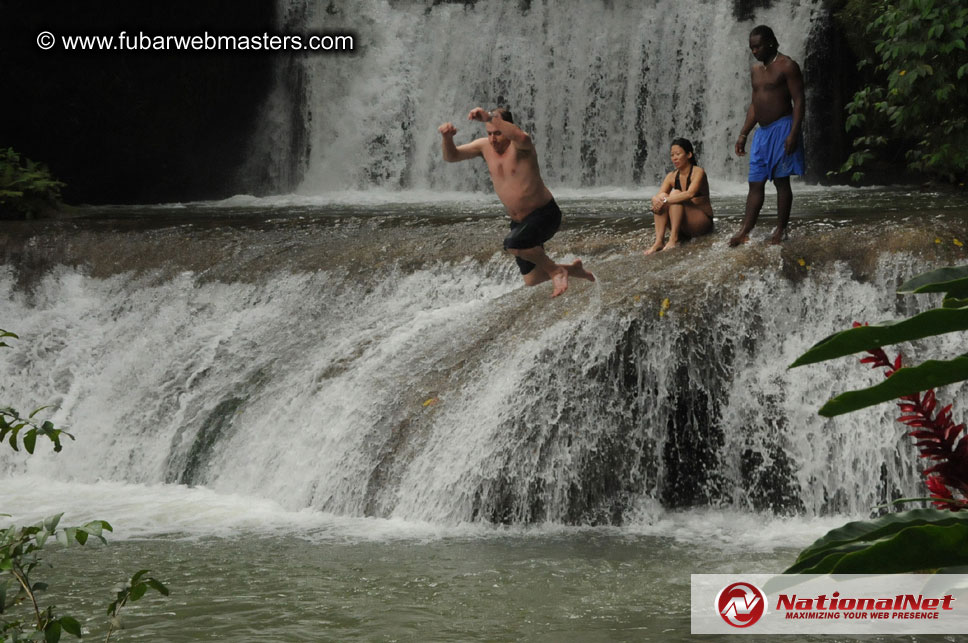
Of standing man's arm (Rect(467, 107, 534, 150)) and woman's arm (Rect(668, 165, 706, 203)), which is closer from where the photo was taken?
standing man's arm (Rect(467, 107, 534, 150))

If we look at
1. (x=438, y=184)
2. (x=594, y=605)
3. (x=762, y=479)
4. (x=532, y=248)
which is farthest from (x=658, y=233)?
(x=438, y=184)

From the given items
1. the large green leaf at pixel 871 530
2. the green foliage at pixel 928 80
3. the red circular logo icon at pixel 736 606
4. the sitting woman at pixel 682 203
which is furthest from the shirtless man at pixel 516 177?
the green foliage at pixel 928 80

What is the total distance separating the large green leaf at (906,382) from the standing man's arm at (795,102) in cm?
684

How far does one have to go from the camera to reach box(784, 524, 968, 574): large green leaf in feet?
3.76

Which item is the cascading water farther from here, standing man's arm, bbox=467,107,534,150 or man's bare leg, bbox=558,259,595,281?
standing man's arm, bbox=467,107,534,150

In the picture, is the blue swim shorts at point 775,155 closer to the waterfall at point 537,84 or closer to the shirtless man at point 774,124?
the shirtless man at point 774,124

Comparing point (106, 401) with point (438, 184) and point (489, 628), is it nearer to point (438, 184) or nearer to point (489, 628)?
point (489, 628)

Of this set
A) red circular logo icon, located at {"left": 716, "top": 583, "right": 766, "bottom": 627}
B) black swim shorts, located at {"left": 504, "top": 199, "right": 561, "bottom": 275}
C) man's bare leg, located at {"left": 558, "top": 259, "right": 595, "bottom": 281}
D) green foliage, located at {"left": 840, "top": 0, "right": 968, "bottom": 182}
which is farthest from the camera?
green foliage, located at {"left": 840, "top": 0, "right": 968, "bottom": 182}

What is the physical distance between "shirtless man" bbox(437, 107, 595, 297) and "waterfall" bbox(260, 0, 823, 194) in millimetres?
8524

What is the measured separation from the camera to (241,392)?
859 cm

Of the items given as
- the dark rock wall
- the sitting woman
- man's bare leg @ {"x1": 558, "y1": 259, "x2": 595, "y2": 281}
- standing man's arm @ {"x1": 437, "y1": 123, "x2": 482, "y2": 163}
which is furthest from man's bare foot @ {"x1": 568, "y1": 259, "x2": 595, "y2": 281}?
the dark rock wall

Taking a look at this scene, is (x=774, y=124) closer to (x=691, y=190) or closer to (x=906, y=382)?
(x=691, y=190)

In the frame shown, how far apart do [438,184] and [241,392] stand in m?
8.08

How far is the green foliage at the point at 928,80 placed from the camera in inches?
461
